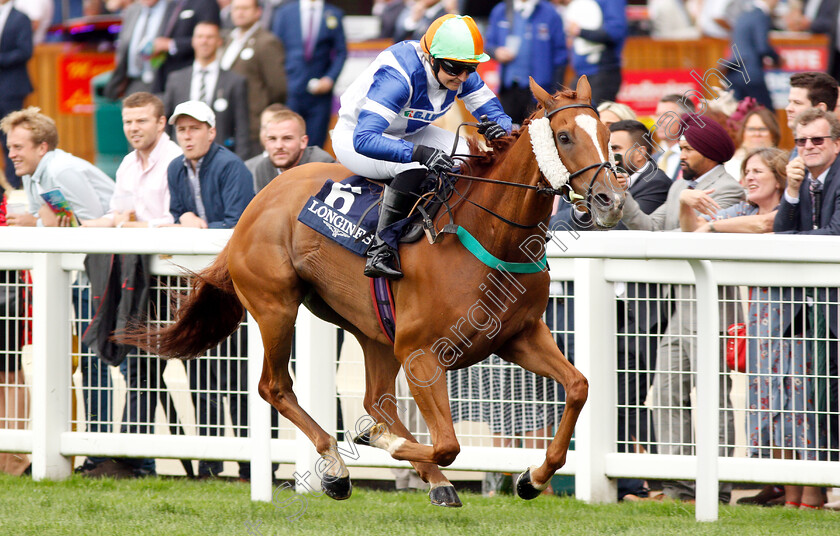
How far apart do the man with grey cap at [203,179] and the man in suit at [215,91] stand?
202 cm

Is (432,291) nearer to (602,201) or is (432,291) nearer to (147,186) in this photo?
(602,201)

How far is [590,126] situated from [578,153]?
100mm

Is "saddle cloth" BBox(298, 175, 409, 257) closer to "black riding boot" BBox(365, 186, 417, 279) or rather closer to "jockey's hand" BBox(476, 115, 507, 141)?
"black riding boot" BBox(365, 186, 417, 279)

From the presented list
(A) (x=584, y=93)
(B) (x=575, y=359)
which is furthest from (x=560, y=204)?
(A) (x=584, y=93)

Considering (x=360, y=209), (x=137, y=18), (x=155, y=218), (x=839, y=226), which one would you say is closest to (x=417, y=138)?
(x=360, y=209)

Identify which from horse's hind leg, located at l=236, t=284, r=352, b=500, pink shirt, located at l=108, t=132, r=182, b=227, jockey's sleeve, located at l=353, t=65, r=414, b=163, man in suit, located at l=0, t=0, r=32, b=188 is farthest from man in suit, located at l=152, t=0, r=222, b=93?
jockey's sleeve, located at l=353, t=65, r=414, b=163

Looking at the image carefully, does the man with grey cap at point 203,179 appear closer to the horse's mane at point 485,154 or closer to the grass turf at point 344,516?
the grass turf at point 344,516

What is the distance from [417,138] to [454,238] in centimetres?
59

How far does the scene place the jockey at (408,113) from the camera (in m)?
4.24

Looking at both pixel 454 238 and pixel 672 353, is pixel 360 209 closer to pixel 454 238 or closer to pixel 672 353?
pixel 454 238

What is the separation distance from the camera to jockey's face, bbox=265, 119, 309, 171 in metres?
Result: 6.39

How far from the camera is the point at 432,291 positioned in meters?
4.30

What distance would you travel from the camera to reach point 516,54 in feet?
28.9

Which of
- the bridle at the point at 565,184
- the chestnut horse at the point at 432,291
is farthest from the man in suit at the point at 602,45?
the bridle at the point at 565,184
